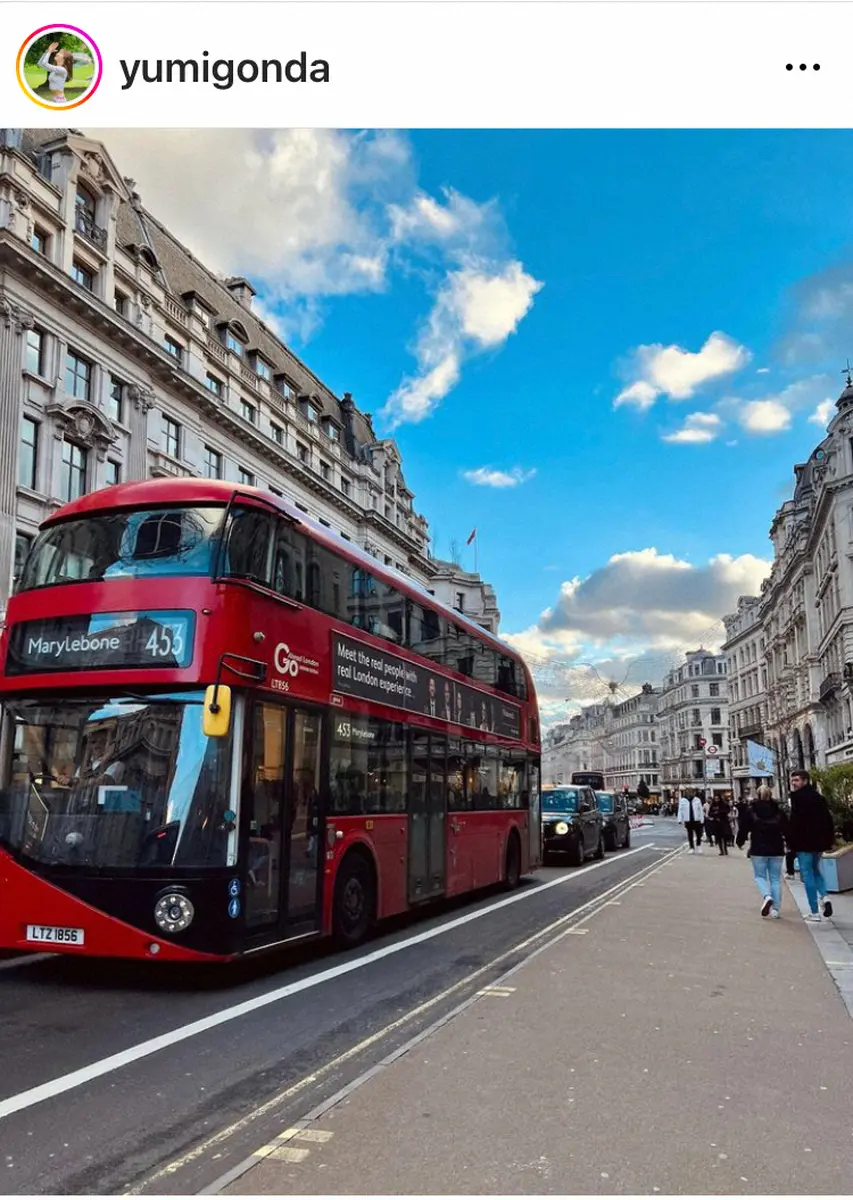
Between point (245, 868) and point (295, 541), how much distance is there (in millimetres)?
3285

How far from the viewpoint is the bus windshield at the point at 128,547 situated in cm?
871

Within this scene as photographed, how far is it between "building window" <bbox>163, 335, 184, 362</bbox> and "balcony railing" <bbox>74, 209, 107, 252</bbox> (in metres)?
4.87

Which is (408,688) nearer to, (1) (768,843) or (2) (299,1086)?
(1) (768,843)

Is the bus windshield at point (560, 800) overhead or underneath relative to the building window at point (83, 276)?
underneath

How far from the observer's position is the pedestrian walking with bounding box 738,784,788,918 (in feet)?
41.9

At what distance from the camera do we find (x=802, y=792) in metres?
12.5

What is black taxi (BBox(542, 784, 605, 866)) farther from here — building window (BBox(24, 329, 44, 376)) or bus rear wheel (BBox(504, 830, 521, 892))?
building window (BBox(24, 329, 44, 376))

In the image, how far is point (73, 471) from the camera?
1266 inches

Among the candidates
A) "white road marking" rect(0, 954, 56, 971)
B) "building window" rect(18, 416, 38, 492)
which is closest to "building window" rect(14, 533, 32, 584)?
"building window" rect(18, 416, 38, 492)

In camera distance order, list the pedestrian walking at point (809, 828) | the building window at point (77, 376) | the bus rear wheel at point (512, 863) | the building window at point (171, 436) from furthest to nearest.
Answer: the building window at point (171, 436)
the building window at point (77, 376)
the bus rear wheel at point (512, 863)
the pedestrian walking at point (809, 828)

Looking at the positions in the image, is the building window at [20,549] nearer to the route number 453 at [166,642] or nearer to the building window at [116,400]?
the building window at [116,400]

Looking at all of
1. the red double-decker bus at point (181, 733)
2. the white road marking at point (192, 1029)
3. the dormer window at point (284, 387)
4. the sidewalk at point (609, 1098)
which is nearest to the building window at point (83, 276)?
the dormer window at point (284, 387)

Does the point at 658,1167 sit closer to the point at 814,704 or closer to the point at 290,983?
the point at 290,983
